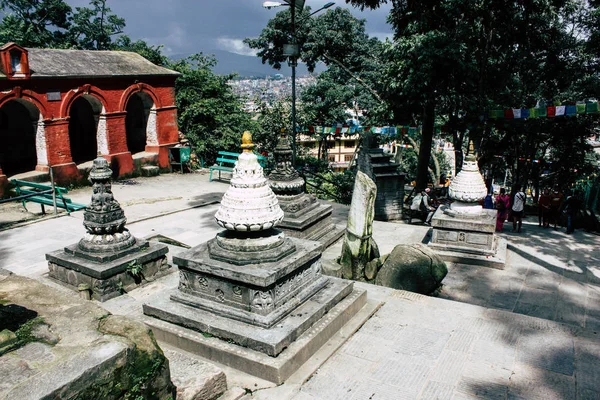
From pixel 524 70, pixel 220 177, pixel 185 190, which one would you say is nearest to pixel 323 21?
pixel 524 70

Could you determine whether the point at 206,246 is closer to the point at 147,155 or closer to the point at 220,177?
the point at 220,177

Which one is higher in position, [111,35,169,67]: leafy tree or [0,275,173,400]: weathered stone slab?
[111,35,169,67]: leafy tree

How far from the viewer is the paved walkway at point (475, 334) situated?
14.6 ft

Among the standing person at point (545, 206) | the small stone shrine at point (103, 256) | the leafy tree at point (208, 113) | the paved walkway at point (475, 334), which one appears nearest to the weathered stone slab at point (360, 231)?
the paved walkway at point (475, 334)

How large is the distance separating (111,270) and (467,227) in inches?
265

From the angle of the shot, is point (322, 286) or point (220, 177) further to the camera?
point (220, 177)

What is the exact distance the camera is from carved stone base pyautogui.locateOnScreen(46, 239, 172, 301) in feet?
22.0

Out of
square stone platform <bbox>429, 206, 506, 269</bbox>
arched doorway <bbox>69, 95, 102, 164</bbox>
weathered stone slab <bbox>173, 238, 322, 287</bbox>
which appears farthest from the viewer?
arched doorway <bbox>69, 95, 102, 164</bbox>

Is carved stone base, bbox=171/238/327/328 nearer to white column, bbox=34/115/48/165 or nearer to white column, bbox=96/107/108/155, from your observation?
white column, bbox=34/115/48/165

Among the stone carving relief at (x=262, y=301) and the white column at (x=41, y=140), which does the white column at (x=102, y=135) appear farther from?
the stone carving relief at (x=262, y=301)

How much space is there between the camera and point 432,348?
16.8 ft

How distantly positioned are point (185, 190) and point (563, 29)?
18.3 meters

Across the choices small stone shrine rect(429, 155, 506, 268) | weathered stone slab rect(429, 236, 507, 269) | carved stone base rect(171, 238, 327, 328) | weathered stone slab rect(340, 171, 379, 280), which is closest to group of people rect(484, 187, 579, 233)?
small stone shrine rect(429, 155, 506, 268)

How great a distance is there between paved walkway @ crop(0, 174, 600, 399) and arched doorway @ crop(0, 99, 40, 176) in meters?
9.92
